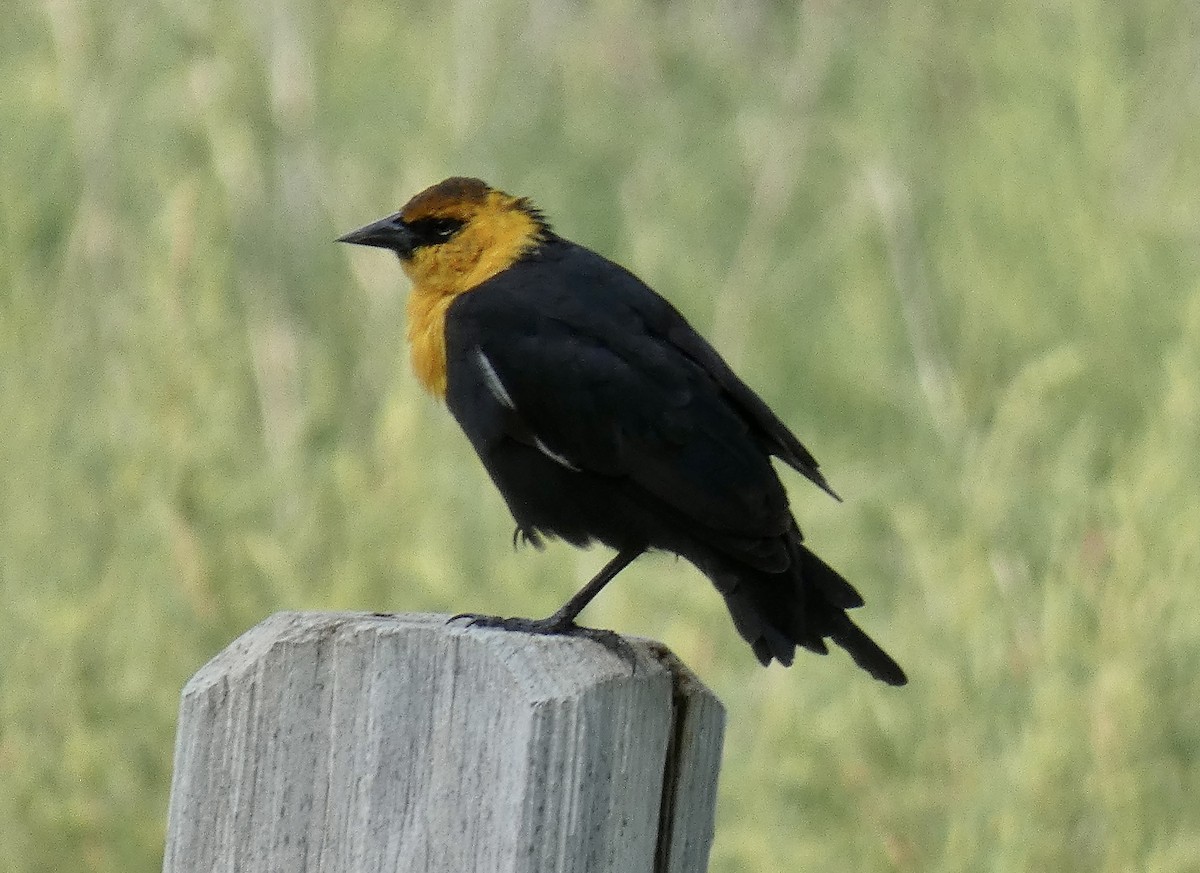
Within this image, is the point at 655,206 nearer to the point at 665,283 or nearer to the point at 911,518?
the point at 665,283

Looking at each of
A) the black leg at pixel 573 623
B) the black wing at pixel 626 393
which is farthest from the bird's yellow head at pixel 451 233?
the black leg at pixel 573 623

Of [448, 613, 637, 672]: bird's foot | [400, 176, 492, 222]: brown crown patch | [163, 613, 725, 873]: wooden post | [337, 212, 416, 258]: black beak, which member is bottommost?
[163, 613, 725, 873]: wooden post

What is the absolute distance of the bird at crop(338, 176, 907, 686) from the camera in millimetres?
2398

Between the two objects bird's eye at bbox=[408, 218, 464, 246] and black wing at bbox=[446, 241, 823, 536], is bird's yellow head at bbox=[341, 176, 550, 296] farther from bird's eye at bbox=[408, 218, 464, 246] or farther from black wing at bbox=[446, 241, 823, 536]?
black wing at bbox=[446, 241, 823, 536]

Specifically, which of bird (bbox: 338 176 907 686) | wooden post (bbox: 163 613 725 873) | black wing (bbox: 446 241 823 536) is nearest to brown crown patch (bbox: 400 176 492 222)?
bird (bbox: 338 176 907 686)

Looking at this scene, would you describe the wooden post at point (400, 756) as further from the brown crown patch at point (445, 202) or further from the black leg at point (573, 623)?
the brown crown patch at point (445, 202)

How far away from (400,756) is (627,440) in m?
1.17

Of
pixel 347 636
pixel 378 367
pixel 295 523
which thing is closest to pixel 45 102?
pixel 378 367

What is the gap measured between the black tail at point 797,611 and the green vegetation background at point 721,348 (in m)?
0.70

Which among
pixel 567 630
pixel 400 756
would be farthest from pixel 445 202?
pixel 400 756

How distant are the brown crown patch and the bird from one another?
0.96 ft

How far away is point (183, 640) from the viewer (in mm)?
3320

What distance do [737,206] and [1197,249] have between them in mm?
2043

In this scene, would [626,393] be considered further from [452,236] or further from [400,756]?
[400,756]
